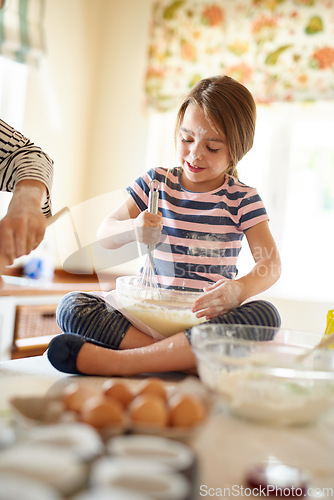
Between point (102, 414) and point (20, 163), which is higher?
point (20, 163)

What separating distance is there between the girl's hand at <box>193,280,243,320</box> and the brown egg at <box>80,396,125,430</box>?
50cm

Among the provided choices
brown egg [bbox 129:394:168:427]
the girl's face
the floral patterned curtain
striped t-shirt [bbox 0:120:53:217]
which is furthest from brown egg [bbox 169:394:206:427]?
the floral patterned curtain

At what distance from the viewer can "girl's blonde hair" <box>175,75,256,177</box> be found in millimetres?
1263

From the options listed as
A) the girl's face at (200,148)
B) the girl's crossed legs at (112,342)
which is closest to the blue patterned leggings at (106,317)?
the girl's crossed legs at (112,342)

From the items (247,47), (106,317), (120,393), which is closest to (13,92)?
(247,47)

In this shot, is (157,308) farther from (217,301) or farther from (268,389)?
(268,389)

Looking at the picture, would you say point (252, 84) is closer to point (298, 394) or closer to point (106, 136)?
point (106, 136)

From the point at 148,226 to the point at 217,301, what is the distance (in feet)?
0.71

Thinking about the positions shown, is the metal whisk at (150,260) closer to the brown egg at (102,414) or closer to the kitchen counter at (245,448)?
the kitchen counter at (245,448)

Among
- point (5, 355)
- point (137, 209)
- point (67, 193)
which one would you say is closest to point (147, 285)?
point (137, 209)

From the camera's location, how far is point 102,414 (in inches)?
17.5

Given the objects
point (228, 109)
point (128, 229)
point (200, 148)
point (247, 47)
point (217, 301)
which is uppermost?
point (247, 47)

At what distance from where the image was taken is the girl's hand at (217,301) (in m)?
0.95

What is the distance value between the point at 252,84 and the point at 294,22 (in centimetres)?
38
